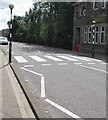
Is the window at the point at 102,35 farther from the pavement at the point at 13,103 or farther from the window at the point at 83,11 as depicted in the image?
the pavement at the point at 13,103

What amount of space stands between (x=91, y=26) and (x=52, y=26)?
52.3ft

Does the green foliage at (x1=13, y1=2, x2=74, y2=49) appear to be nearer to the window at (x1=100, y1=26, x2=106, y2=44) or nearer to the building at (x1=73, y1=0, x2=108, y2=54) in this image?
the building at (x1=73, y1=0, x2=108, y2=54)

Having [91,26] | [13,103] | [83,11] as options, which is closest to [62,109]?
[13,103]

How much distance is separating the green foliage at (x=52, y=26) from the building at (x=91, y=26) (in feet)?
8.72

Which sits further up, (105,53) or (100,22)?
(100,22)

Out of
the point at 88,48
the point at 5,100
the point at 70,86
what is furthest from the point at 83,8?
the point at 5,100

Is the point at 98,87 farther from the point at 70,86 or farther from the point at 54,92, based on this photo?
the point at 54,92

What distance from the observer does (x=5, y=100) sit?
7539 millimetres

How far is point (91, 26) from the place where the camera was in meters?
32.2

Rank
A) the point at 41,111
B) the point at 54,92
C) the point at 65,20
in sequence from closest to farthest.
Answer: the point at 41,111
the point at 54,92
the point at 65,20

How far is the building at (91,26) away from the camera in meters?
30.2

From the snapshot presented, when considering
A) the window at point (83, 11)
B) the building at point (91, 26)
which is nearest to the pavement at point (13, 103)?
the building at point (91, 26)

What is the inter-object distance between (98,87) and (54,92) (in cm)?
165

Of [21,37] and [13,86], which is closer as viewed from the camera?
[13,86]
